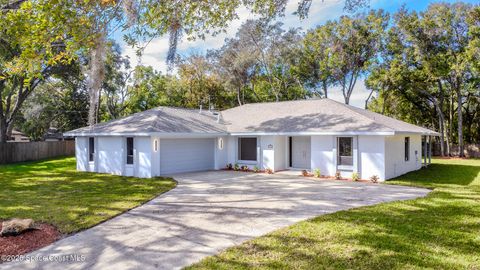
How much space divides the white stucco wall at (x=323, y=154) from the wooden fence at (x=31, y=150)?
2060cm

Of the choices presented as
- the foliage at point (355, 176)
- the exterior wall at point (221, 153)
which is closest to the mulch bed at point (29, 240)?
the foliage at point (355, 176)

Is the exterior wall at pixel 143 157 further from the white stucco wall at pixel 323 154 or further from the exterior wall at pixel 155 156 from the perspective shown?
the white stucco wall at pixel 323 154

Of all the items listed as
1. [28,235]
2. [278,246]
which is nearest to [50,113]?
[28,235]

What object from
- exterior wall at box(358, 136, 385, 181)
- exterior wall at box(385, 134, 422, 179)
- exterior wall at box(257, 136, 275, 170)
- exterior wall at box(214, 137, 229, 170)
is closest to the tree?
exterior wall at box(385, 134, 422, 179)

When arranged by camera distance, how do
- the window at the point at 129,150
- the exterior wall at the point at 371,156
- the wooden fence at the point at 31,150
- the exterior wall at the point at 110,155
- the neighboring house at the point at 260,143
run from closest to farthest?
the exterior wall at the point at 371,156 < the neighboring house at the point at 260,143 < the window at the point at 129,150 < the exterior wall at the point at 110,155 < the wooden fence at the point at 31,150

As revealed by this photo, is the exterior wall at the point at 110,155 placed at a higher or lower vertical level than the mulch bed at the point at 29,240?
higher

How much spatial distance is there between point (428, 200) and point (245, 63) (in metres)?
25.3

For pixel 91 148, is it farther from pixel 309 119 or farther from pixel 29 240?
pixel 29 240

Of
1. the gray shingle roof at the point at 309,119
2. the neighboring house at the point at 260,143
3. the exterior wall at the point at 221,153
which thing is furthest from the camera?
the exterior wall at the point at 221,153

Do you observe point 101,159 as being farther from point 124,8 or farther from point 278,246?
point 278,246

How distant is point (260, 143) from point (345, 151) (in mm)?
4528

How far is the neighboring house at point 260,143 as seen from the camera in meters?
14.5

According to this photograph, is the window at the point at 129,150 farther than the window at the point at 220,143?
No

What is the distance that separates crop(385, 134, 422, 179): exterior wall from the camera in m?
14.4
